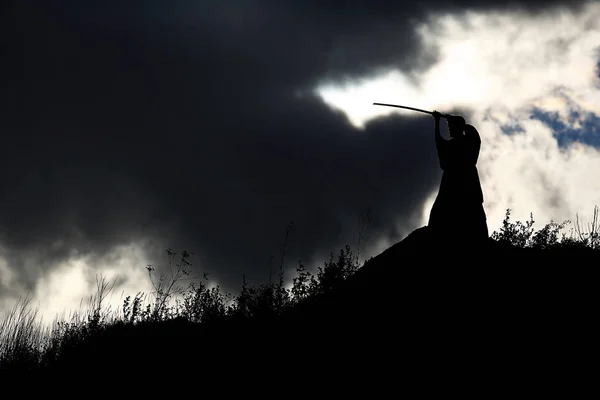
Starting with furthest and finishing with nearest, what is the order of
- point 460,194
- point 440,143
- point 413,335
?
1. point 440,143
2. point 460,194
3. point 413,335

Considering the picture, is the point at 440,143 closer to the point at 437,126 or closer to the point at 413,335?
the point at 437,126

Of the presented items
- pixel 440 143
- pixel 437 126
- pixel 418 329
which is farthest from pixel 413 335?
pixel 437 126

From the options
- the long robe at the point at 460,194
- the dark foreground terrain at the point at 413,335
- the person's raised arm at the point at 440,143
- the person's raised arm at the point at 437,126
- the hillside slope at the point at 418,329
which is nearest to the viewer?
the dark foreground terrain at the point at 413,335

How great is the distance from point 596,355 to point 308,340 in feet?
13.4

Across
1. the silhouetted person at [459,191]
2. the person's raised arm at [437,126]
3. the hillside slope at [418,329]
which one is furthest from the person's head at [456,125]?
the hillside slope at [418,329]

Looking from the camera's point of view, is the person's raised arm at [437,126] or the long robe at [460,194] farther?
the person's raised arm at [437,126]

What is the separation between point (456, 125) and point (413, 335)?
3.77m

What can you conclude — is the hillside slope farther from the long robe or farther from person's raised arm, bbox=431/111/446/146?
person's raised arm, bbox=431/111/446/146

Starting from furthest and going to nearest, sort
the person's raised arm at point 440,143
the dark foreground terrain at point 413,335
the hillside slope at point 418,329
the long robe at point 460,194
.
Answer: the person's raised arm at point 440,143 → the long robe at point 460,194 → the hillside slope at point 418,329 → the dark foreground terrain at point 413,335

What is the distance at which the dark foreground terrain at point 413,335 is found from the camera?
19.8 ft

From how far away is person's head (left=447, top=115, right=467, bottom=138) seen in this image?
Result: 8.20m

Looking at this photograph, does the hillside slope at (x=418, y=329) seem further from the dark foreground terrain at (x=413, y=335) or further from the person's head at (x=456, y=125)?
the person's head at (x=456, y=125)

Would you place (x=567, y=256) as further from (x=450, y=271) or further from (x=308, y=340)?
(x=308, y=340)

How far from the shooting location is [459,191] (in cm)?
777
